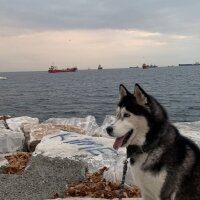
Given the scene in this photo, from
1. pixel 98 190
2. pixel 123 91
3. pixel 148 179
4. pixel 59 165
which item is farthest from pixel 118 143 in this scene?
pixel 59 165

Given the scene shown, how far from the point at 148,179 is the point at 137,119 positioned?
29.2 inches

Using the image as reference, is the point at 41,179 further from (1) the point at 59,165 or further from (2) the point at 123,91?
(2) the point at 123,91

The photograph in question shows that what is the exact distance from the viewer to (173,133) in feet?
19.7

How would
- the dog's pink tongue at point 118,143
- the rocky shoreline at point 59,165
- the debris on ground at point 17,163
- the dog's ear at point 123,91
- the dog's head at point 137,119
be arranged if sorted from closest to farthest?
the dog's head at point 137,119 → the dog's pink tongue at point 118,143 → the dog's ear at point 123,91 → the rocky shoreline at point 59,165 → the debris on ground at point 17,163

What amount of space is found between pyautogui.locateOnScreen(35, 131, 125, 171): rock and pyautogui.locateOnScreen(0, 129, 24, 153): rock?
1.80 metres

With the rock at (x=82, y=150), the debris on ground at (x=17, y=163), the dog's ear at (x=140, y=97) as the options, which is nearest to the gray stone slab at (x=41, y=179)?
the rock at (x=82, y=150)

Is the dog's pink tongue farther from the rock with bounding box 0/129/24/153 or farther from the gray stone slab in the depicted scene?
the rock with bounding box 0/129/24/153

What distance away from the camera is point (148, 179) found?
5.84 metres

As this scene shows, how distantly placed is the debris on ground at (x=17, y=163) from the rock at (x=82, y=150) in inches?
17.6

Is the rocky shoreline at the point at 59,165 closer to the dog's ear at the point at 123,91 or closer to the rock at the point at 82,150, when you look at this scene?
the rock at the point at 82,150

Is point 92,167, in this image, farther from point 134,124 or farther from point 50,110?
point 50,110

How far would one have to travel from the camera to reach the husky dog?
19.1 ft

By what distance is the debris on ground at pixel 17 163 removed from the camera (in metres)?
10.3

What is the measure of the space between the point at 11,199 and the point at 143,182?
321 cm
